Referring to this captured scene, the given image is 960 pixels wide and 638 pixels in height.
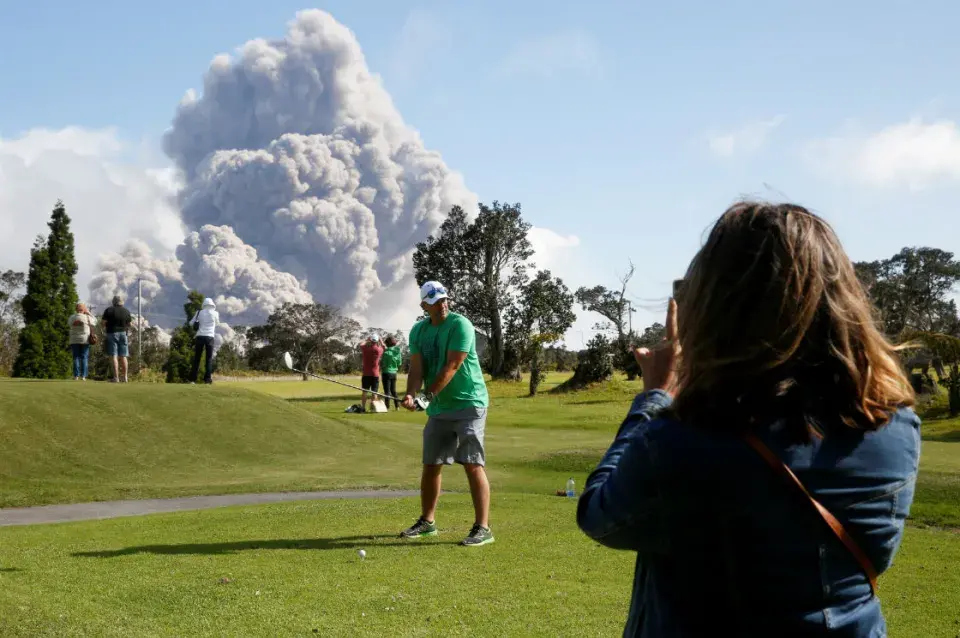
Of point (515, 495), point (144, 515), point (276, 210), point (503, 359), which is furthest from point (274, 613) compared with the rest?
point (276, 210)

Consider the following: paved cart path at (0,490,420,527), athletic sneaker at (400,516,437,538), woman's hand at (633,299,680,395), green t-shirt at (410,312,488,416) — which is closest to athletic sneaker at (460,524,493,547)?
athletic sneaker at (400,516,437,538)

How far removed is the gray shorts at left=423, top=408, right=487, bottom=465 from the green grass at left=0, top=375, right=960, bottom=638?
2.49ft

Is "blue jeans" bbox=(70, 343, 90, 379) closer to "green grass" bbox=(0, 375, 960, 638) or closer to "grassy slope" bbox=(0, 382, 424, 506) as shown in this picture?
"grassy slope" bbox=(0, 382, 424, 506)

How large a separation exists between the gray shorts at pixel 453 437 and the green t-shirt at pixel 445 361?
77mm

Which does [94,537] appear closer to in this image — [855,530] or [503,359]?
[855,530]

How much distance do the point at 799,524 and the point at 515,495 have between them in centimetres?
1052

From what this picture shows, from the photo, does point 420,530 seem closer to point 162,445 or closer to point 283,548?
point 283,548

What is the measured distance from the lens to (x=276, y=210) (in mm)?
199875

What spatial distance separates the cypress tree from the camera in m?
33.2

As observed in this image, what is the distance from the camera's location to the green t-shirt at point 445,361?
8258 mm

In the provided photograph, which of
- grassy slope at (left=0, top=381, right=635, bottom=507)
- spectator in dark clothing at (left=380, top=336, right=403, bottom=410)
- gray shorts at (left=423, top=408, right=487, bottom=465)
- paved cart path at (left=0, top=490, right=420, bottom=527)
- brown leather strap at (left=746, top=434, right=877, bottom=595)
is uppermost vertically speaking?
spectator in dark clothing at (left=380, top=336, right=403, bottom=410)

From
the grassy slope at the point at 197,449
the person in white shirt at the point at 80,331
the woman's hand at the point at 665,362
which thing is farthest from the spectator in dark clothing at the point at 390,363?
the woman's hand at the point at 665,362

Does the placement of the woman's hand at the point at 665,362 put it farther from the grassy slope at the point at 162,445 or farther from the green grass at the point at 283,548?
the grassy slope at the point at 162,445

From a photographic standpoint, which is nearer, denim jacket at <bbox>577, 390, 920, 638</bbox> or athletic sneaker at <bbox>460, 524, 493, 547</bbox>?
denim jacket at <bbox>577, 390, 920, 638</bbox>
